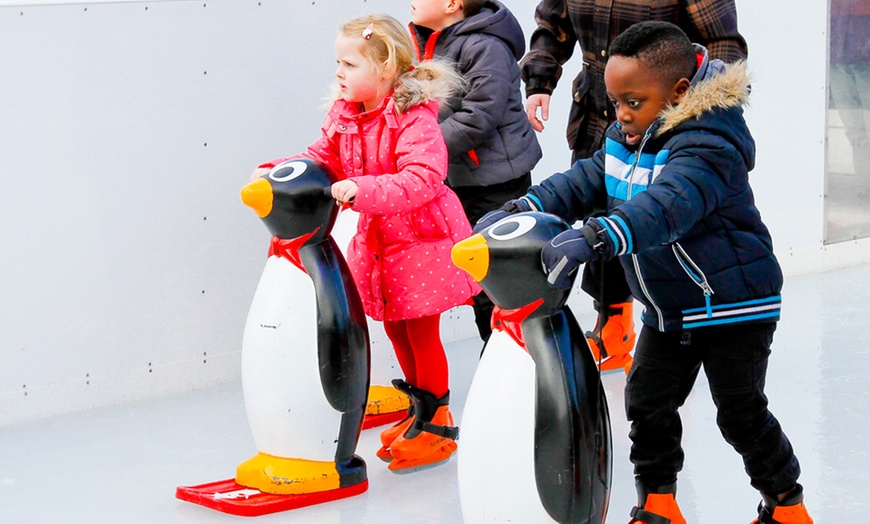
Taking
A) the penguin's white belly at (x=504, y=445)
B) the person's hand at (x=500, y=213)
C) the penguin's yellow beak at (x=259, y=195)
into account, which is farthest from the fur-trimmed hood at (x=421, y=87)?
the penguin's white belly at (x=504, y=445)

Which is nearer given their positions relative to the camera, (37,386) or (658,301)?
(658,301)

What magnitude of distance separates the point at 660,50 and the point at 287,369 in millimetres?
1071

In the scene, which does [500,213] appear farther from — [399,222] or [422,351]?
[422,351]

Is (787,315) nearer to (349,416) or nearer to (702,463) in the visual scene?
(702,463)

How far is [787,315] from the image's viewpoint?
436cm

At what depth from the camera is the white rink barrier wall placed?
348 cm

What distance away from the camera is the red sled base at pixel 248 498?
8.92 ft

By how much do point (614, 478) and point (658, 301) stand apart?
2.31 ft

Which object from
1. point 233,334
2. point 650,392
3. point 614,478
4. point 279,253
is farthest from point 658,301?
point 233,334

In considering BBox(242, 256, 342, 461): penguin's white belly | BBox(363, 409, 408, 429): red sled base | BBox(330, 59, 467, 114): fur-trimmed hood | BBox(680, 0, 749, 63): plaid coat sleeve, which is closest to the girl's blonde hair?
BBox(330, 59, 467, 114): fur-trimmed hood

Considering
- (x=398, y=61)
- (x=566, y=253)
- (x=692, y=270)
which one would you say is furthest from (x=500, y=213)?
(x=398, y=61)

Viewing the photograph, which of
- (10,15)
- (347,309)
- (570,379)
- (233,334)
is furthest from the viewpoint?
(233,334)

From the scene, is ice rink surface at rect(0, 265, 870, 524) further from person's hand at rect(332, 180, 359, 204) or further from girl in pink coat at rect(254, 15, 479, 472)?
person's hand at rect(332, 180, 359, 204)

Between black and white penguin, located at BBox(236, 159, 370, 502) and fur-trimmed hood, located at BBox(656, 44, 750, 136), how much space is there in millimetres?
845
